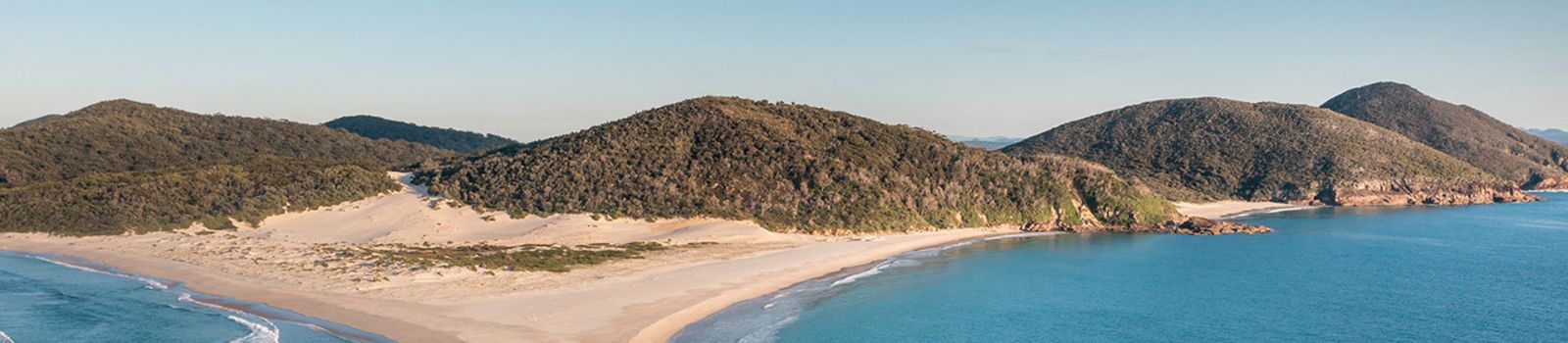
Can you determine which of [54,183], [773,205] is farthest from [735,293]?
[54,183]

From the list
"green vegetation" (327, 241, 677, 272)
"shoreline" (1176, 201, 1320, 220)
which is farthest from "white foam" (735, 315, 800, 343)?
"shoreline" (1176, 201, 1320, 220)

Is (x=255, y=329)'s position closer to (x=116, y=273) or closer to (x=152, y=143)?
(x=116, y=273)

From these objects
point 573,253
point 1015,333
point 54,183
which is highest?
point 54,183

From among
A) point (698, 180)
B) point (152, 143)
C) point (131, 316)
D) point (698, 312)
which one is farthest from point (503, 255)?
point (152, 143)

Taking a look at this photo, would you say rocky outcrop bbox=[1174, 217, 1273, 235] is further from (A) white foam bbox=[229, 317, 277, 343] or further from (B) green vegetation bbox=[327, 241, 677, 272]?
(A) white foam bbox=[229, 317, 277, 343]

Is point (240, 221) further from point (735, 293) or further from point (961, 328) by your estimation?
point (961, 328)

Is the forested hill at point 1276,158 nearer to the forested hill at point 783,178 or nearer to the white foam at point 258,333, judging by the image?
the forested hill at point 783,178
